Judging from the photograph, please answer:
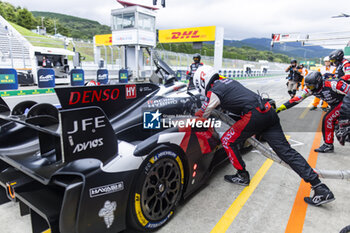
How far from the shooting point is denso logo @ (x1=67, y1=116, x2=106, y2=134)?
1.64 metres

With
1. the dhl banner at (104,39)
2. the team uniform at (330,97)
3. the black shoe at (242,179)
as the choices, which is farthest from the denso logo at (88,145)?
the dhl banner at (104,39)

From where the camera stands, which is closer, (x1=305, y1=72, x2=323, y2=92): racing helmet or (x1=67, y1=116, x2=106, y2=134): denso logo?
(x1=67, y1=116, x2=106, y2=134): denso logo

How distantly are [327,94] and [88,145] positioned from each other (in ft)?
13.7

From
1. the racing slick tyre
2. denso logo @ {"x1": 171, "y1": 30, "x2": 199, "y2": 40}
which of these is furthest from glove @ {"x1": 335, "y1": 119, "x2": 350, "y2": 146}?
denso logo @ {"x1": 171, "y1": 30, "x2": 199, "y2": 40}

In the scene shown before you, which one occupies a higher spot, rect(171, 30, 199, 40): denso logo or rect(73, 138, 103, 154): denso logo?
rect(171, 30, 199, 40): denso logo

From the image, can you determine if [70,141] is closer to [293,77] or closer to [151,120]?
[151,120]

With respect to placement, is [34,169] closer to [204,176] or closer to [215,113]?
[204,176]

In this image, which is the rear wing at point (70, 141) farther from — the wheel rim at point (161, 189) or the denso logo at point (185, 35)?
the denso logo at point (185, 35)

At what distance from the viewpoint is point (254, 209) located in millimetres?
2730

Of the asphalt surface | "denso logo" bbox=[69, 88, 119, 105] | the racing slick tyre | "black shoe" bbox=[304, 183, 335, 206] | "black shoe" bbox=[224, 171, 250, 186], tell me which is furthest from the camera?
"black shoe" bbox=[224, 171, 250, 186]

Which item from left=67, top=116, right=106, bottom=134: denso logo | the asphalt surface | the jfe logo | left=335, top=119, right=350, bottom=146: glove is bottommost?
the asphalt surface

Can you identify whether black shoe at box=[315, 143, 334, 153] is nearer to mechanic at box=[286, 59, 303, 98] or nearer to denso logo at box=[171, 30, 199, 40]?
mechanic at box=[286, 59, 303, 98]

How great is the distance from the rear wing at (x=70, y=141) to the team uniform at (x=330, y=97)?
320 cm

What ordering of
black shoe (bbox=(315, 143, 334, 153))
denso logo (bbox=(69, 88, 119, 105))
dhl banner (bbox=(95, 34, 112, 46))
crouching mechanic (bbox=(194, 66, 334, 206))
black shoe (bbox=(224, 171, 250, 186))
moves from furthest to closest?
dhl banner (bbox=(95, 34, 112, 46)) → black shoe (bbox=(315, 143, 334, 153)) → black shoe (bbox=(224, 171, 250, 186)) → crouching mechanic (bbox=(194, 66, 334, 206)) → denso logo (bbox=(69, 88, 119, 105))
